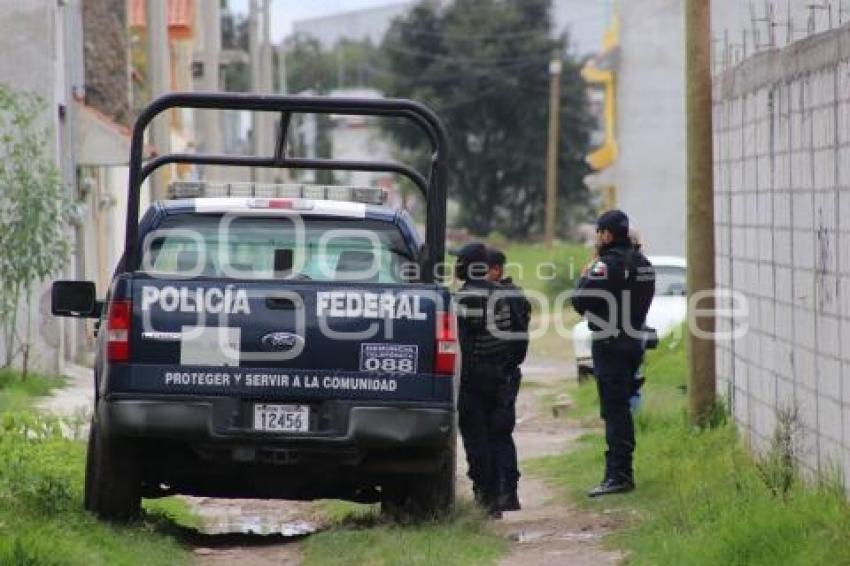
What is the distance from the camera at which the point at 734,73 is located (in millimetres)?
13930

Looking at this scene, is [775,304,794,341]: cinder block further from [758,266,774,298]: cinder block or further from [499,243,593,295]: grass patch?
[499,243,593,295]: grass patch

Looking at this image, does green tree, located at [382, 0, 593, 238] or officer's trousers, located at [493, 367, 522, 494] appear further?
green tree, located at [382, 0, 593, 238]

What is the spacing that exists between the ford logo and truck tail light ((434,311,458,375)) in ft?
2.42

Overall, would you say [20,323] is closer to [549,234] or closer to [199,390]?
[199,390]

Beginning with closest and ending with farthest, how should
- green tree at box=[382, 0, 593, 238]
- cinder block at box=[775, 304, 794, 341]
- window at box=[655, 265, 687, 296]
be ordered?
cinder block at box=[775, 304, 794, 341] → window at box=[655, 265, 687, 296] → green tree at box=[382, 0, 593, 238]

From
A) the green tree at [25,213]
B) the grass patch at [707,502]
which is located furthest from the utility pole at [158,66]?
the grass patch at [707,502]

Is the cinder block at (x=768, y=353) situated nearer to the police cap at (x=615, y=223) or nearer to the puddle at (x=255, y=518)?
the police cap at (x=615, y=223)

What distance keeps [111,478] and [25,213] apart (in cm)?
1011

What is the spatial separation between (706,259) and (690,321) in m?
0.63

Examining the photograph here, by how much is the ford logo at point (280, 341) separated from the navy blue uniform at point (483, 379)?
6.62 ft

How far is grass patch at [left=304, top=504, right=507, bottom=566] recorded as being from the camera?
10.2 metres

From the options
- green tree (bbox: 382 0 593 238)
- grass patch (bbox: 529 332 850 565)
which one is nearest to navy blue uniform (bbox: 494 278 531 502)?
grass patch (bbox: 529 332 850 565)

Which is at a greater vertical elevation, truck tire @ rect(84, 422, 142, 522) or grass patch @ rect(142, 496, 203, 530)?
truck tire @ rect(84, 422, 142, 522)

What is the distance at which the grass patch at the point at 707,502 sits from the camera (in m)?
9.30
